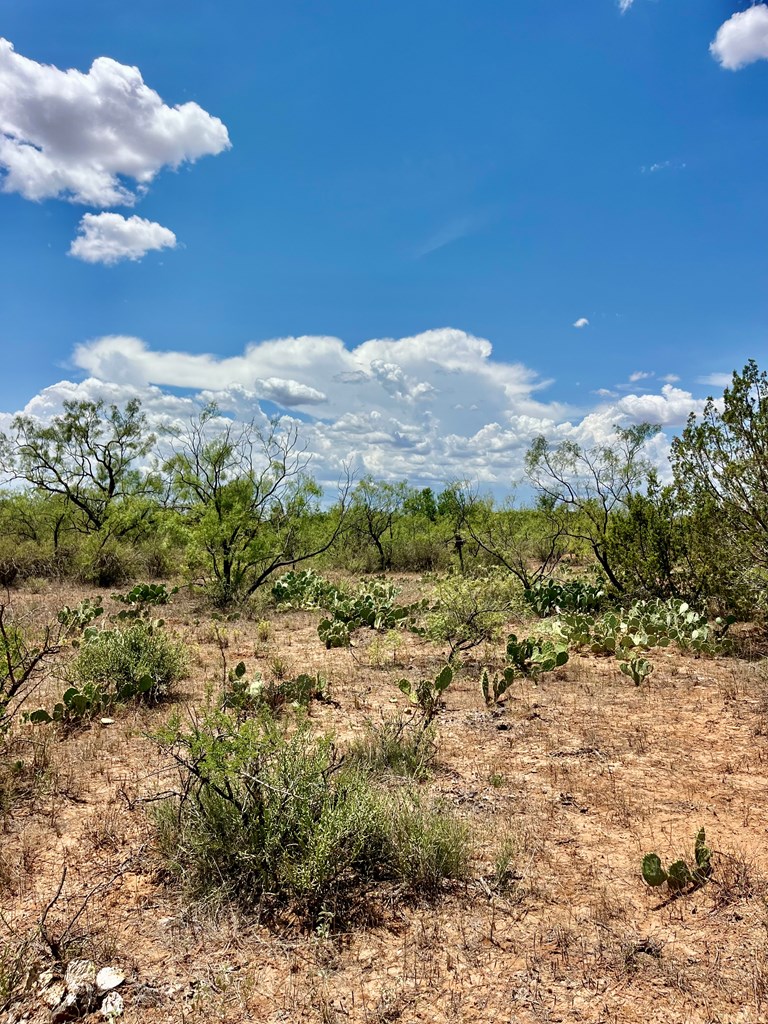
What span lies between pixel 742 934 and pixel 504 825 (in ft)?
5.20


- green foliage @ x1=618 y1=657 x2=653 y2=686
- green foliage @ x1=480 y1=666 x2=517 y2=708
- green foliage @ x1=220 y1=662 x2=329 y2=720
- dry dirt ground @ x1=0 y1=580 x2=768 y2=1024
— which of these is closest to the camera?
dry dirt ground @ x1=0 y1=580 x2=768 y2=1024

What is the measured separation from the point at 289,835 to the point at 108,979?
1.18m

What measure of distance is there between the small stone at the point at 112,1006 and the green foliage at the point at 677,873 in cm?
289

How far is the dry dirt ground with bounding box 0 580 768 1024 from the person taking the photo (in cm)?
298

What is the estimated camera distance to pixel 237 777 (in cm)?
419

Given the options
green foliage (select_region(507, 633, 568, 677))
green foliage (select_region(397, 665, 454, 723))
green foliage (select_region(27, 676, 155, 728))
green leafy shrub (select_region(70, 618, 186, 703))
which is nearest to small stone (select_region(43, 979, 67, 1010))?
green foliage (select_region(27, 676, 155, 728))

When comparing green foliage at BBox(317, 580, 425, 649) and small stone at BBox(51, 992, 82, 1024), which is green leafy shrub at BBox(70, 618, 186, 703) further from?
small stone at BBox(51, 992, 82, 1024)

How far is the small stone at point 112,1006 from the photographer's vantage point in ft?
9.44

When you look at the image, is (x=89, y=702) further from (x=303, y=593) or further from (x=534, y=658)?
(x=303, y=593)

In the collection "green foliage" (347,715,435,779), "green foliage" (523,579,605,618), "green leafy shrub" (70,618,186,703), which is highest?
"green foliage" (523,579,605,618)

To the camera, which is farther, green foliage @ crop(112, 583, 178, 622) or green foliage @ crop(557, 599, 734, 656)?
green foliage @ crop(112, 583, 178, 622)

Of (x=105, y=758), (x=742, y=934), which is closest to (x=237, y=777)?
(x=105, y=758)

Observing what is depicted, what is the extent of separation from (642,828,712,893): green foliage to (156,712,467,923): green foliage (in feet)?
3.59

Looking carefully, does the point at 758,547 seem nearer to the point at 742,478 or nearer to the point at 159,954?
the point at 742,478
